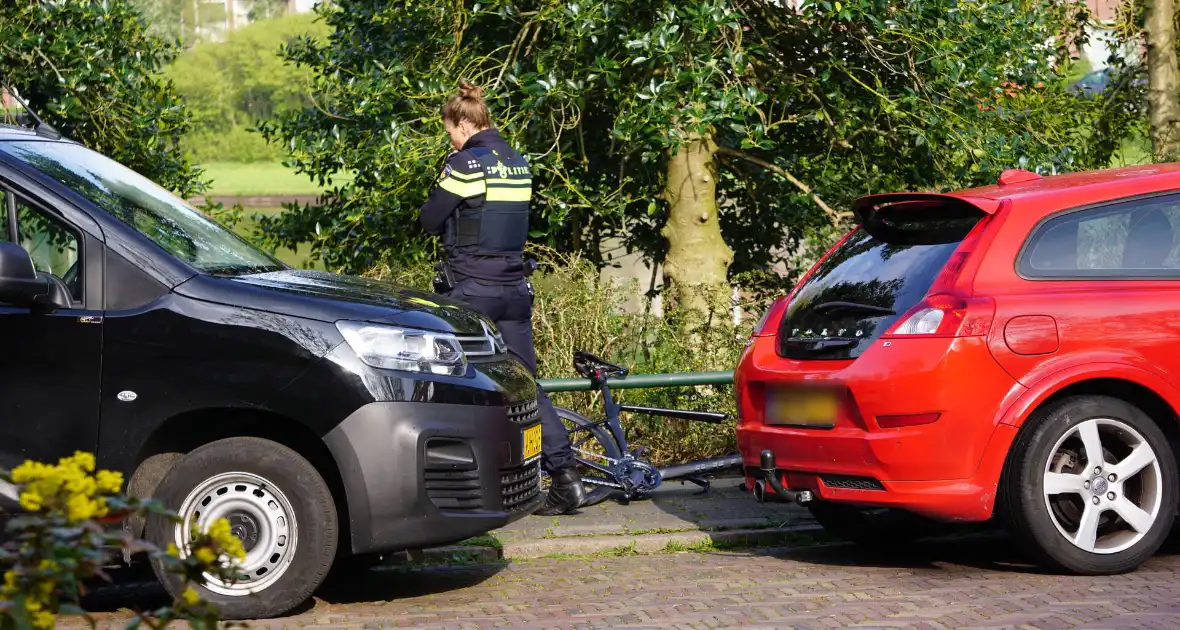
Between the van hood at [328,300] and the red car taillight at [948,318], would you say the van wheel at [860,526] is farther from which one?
the van hood at [328,300]

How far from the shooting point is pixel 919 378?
602 cm

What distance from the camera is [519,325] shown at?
25.0 feet

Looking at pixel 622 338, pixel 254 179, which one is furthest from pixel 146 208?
pixel 254 179

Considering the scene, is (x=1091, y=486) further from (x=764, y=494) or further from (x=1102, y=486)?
(x=764, y=494)

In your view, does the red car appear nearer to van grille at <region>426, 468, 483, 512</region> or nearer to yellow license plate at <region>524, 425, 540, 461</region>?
yellow license plate at <region>524, 425, 540, 461</region>

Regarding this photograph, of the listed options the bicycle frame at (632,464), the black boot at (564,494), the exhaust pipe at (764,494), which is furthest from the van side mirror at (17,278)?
the bicycle frame at (632,464)

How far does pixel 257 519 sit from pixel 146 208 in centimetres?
146

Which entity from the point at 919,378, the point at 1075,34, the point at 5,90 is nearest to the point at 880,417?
the point at 919,378

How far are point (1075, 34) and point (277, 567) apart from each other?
10.9 metres

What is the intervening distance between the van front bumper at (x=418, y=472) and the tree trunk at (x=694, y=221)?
550 centimetres

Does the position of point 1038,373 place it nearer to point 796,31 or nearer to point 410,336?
point 410,336

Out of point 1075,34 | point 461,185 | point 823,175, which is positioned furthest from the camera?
point 1075,34

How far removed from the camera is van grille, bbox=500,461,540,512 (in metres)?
5.95

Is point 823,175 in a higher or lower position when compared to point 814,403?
higher
